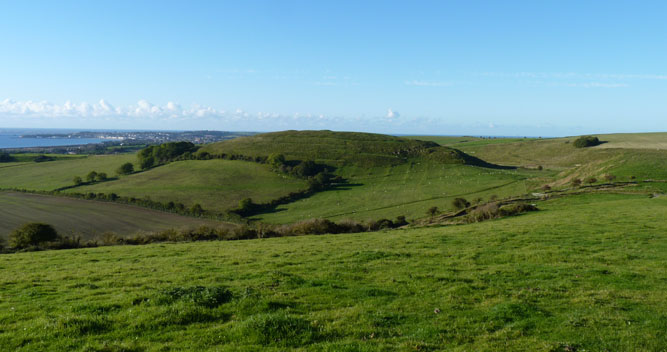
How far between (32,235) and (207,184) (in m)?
73.1

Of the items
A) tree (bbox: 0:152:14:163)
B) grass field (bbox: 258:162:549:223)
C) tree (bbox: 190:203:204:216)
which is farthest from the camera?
tree (bbox: 0:152:14:163)

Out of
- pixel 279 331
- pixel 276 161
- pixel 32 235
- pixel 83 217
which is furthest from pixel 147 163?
pixel 279 331

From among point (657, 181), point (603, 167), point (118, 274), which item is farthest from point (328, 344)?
point (603, 167)

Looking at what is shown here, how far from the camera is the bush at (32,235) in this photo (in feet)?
118

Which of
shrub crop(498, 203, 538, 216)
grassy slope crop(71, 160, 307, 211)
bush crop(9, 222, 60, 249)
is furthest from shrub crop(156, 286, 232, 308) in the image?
grassy slope crop(71, 160, 307, 211)

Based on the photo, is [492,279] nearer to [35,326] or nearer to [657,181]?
[35,326]

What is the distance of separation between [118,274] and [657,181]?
5825 centimetres

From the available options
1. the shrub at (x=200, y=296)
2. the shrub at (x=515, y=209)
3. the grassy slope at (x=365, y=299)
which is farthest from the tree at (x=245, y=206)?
the shrub at (x=200, y=296)

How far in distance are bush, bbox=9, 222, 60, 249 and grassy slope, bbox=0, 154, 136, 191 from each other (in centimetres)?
8266

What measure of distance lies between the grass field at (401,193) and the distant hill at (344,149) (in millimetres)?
15769

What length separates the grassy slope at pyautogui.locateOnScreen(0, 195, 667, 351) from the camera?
8531 millimetres

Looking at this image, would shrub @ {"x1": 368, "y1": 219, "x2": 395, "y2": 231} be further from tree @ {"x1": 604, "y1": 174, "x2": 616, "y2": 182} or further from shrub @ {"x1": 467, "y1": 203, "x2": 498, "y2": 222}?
tree @ {"x1": 604, "y1": 174, "x2": 616, "y2": 182}

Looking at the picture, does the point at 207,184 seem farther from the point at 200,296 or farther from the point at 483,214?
the point at 200,296

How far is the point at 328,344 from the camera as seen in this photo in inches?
322
